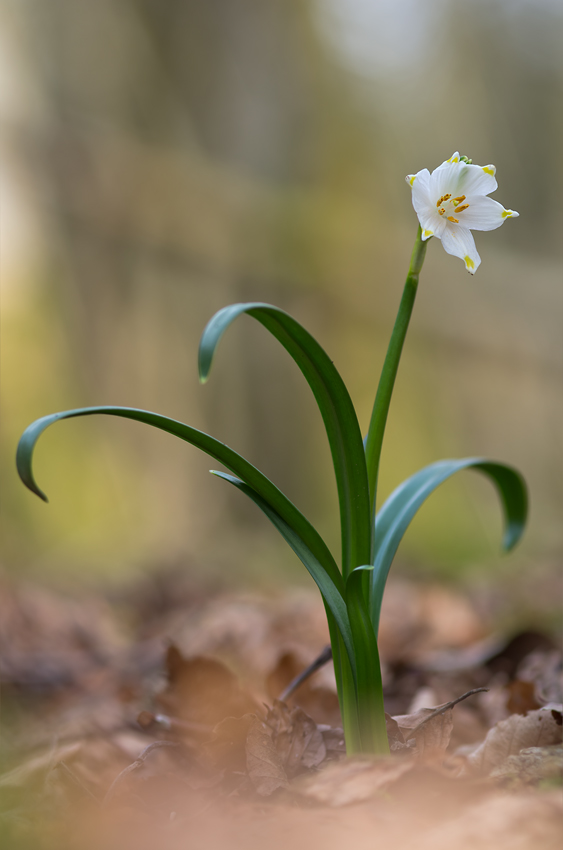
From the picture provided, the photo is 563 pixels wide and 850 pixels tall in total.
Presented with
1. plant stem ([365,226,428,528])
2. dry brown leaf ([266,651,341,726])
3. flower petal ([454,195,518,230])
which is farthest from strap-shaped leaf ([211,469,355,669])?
dry brown leaf ([266,651,341,726])

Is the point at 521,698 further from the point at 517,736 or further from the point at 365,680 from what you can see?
the point at 365,680

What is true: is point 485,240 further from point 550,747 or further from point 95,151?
point 550,747

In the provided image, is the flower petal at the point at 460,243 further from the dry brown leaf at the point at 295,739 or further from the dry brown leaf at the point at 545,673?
the dry brown leaf at the point at 545,673

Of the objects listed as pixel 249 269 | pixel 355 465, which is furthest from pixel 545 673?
pixel 249 269

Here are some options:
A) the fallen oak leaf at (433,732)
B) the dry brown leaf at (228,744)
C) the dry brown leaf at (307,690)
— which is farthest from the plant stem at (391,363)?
the dry brown leaf at (307,690)

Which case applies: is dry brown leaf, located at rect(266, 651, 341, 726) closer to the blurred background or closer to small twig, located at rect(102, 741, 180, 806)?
small twig, located at rect(102, 741, 180, 806)

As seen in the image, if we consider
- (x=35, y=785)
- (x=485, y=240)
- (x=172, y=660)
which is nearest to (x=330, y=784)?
(x=35, y=785)

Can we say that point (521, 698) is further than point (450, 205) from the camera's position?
Yes
